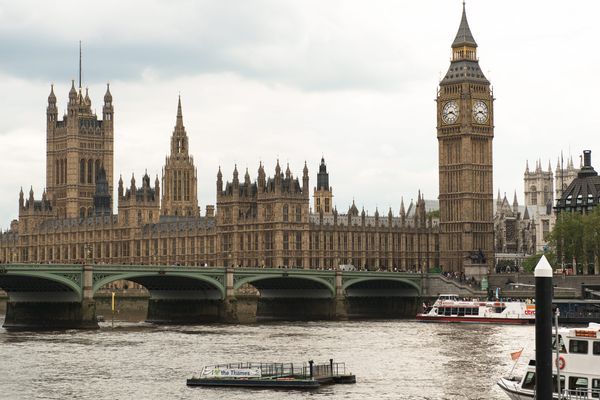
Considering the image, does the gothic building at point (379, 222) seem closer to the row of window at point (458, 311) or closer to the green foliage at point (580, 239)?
the green foliage at point (580, 239)

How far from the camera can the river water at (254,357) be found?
180 feet

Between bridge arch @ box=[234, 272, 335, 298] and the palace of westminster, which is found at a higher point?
the palace of westminster

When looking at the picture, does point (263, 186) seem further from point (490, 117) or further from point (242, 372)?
point (242, 372)

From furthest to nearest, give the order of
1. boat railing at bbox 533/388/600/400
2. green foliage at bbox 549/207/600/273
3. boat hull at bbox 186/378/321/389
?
green foliage at bbox 549/207/600/273
boat hull at bbox 186/378/321/389
boat railing at bbox 533/388/600/400

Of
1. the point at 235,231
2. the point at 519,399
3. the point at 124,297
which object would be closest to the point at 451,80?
the point at 235,231

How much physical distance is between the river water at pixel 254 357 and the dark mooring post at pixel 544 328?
75.1 feet

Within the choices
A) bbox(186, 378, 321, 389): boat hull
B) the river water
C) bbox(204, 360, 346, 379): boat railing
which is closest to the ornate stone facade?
the river water

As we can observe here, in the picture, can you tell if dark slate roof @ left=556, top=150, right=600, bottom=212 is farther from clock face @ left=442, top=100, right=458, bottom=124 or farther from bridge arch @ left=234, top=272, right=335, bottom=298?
bridge arch @ left=234, top=272, right=335, bottom=298

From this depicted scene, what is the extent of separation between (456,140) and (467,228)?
10.1 metres

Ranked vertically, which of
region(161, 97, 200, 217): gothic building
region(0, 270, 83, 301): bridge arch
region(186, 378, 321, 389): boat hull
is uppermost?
region(161, 97, 200, 217): gothic building

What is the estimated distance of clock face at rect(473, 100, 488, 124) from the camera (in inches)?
5787

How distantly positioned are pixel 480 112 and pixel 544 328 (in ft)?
395

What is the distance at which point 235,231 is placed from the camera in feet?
482

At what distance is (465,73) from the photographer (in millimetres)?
147000
